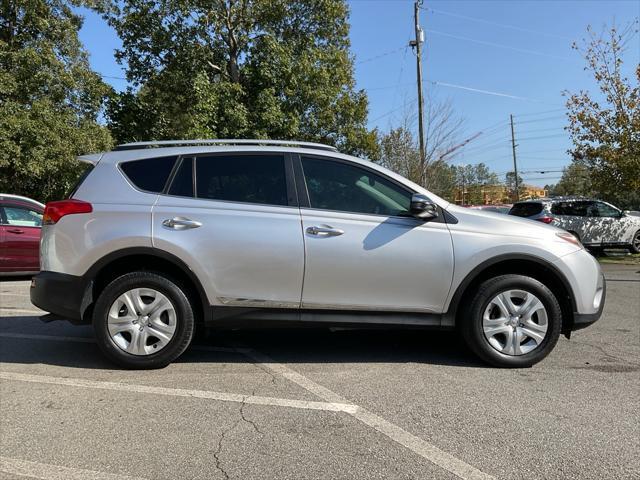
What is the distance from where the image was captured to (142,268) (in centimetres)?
447

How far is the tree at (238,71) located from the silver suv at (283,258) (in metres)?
12.6

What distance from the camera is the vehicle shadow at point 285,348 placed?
185 inches

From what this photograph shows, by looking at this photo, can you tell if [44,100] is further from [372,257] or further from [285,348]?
[372,257]

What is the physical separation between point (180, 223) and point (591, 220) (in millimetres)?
14640

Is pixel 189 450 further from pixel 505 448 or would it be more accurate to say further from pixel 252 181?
pixel 252 181

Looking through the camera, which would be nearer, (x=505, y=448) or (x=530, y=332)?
(x=505, y=448)

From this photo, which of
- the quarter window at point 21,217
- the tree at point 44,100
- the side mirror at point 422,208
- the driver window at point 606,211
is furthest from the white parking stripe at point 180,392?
the driver window at point 606,211

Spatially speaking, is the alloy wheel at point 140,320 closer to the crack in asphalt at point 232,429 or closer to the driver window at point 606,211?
the crack in asphalt at point 232,429

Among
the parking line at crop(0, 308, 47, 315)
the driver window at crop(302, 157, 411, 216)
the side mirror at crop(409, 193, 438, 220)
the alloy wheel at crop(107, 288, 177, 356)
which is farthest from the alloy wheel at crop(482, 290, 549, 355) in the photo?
the parking line at crop(0, 308, 47, 315)

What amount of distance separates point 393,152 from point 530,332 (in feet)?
68.3

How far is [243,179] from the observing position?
455 centimetres

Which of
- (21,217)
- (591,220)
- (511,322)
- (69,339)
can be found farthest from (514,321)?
(591,220)

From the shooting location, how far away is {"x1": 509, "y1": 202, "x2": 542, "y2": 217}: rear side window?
15.2 meters

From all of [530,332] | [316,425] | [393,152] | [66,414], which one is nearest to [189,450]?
[316,425]
